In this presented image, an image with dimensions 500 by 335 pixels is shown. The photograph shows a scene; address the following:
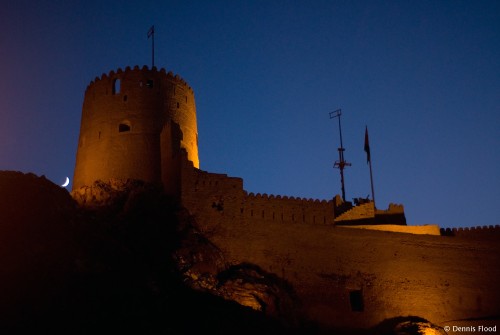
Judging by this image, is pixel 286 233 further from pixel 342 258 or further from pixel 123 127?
pixel 123 127

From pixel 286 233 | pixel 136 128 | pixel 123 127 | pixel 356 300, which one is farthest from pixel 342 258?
pixel 123 127

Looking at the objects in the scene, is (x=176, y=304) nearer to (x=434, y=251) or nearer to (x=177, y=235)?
(x=177, y=235)

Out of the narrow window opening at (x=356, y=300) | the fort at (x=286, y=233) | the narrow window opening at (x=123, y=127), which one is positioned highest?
the narrow window opening at (x=123, y=127)

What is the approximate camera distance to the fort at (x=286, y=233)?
32625 mm

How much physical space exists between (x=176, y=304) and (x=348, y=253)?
39.4ft

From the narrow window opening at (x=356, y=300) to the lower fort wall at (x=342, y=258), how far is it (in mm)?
51

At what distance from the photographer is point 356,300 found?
111 feet

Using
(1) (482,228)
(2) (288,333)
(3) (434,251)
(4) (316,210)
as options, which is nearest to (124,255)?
(2) (288,333)

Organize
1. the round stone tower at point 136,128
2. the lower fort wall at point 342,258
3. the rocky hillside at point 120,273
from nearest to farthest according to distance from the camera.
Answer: the rocky hillside at point 120,273 → the lower fort wall at point 342,258 → the round stone tower at point 136,128

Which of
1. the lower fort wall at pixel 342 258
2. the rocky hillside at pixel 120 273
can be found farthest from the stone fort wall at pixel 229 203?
the rocky hillside at pixel 120 273

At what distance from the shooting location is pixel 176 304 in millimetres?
25578

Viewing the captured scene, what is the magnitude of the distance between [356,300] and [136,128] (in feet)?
48.4

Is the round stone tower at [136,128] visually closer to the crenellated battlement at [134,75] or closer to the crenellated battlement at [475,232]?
the crenellated battlement at [134,75]

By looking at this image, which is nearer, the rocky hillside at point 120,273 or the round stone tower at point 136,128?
the rocky hillside at point 120,273
